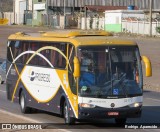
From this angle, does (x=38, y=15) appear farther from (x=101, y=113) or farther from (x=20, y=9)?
(x=101, y=113)

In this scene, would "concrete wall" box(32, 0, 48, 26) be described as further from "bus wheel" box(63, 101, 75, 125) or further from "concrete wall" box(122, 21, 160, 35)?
"bus wheel" box(63, 101, 75, 125)

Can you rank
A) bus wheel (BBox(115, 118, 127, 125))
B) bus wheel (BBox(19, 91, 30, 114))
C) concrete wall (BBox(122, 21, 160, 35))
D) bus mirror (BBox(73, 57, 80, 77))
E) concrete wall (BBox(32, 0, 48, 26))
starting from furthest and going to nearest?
concrete wall (BBox(32, 0, 48, 26)) → concrete wall (BBox(122, 21, 160, 35)) → bus wheel (BBox(19, 91, 30, 114)) → bus wheel (BBox(115, 118, 127, 125)) → bus mirror (BBox(73, 57, 80, 77))

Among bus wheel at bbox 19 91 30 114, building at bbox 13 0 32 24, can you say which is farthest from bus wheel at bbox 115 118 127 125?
building at bbox 13 0 32 24

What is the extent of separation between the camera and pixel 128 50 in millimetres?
17141

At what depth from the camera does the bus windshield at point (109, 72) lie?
16516mm

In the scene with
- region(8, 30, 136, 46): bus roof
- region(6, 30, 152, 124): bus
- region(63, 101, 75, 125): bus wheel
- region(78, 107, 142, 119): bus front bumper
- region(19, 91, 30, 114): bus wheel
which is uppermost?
region(8, 30, 136, 46): bus roof

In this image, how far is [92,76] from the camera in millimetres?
16641

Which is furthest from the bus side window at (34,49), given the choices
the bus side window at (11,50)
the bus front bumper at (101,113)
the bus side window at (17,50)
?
the bus front bumper at (101,113)

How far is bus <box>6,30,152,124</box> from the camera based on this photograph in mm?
16453

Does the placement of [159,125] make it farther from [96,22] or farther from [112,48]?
[96,22]

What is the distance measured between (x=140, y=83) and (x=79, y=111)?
180 centimetres

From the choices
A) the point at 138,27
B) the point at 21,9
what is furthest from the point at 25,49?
the point at 21,9

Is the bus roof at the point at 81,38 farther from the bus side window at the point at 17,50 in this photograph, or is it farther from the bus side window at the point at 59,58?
the bus side window at the point at 17,50

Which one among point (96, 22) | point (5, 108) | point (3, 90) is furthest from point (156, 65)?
point (96, 22)
